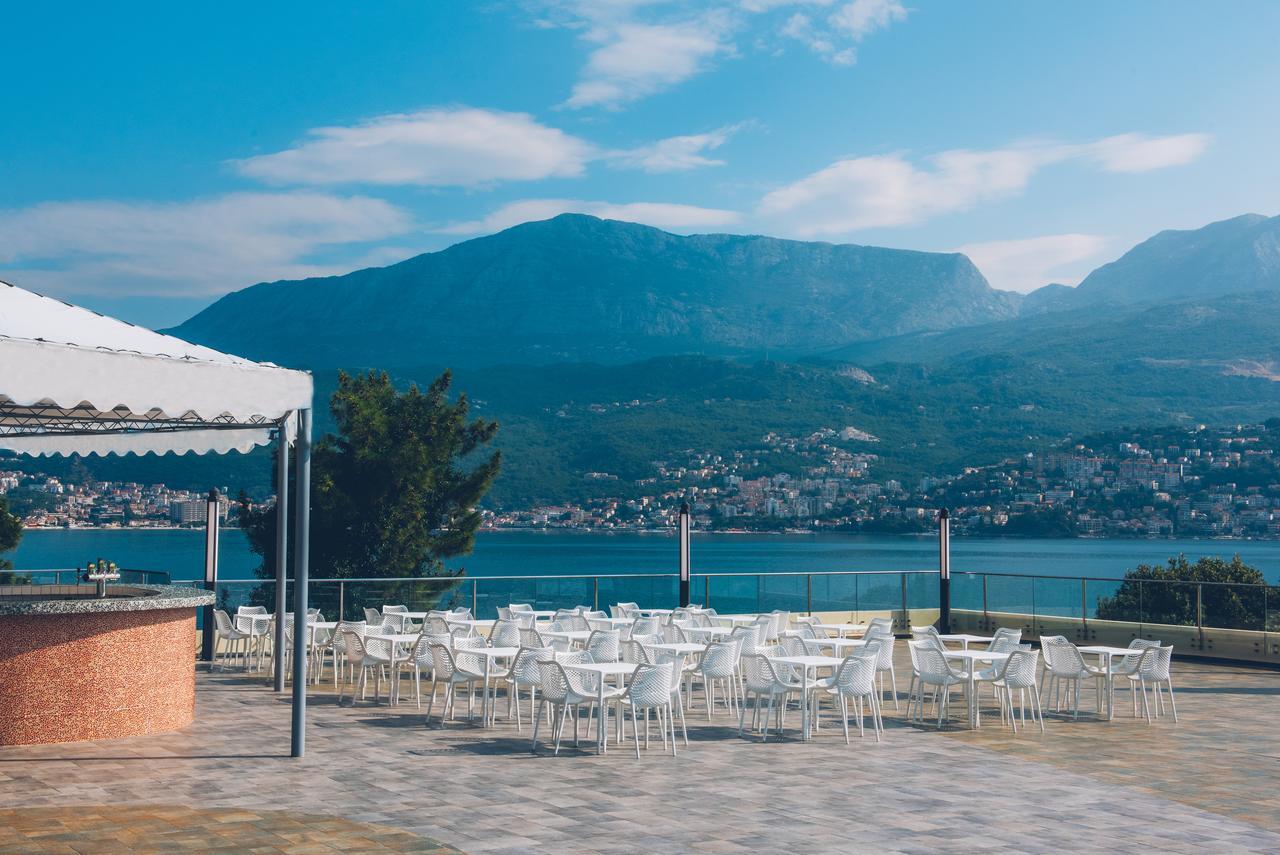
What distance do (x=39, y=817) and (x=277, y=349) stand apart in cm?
14359

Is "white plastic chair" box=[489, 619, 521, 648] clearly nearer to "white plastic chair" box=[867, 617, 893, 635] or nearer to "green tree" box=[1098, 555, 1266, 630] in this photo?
"white plastic chair" box=[867, 617, 893, 635]

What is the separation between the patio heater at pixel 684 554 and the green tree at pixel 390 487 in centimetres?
1031

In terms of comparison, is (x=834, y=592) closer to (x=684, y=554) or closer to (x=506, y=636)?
(x=684, y=554)

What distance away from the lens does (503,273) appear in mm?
170625

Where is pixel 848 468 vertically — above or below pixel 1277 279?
below

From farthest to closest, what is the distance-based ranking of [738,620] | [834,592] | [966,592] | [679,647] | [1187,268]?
[1187,268] < [834,592] < [966,592] < [738,620] < [679,647]

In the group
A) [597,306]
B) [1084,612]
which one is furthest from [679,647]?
[597,306]

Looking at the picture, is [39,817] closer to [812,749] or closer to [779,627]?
[812,749]

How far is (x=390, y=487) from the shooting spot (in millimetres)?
28359

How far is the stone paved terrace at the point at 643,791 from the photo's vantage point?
6605mm

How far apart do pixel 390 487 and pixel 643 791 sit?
2126 cm

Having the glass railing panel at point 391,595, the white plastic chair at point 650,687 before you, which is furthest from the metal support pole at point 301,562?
the glass railing panel at point 391,595

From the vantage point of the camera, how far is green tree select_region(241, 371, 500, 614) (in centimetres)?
2803

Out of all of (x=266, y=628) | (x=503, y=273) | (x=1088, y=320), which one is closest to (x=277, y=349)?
(x=503, y=273)
